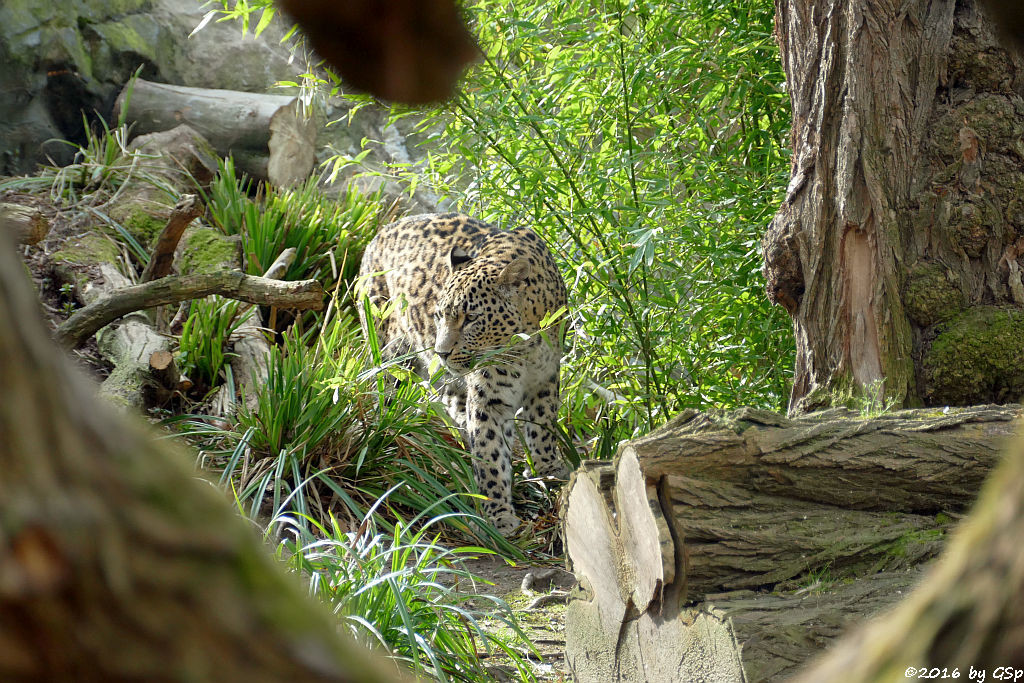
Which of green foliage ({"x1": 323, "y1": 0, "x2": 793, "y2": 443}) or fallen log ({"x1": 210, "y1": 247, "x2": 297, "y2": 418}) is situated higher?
green foliage ({"x1": 323, "y1": 0, "x2": 793, "y2": 443})

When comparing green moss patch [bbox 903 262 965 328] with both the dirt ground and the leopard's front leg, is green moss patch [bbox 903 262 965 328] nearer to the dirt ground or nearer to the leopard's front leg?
the dirt ground

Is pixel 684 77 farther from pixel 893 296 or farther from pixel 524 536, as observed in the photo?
pixel 524 536

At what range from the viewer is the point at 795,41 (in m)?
3.67

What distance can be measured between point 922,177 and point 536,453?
3001mm

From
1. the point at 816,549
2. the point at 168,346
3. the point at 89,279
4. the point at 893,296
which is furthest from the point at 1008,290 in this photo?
the point at 89,279

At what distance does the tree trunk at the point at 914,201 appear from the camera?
3.39m

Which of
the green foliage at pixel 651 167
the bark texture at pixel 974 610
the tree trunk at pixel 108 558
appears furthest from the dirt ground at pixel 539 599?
the tree trunk at pixel 108 558

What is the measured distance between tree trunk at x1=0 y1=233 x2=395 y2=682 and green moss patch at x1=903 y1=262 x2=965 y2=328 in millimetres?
3425

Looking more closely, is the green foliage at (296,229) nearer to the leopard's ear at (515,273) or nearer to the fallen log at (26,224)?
the leopard's ear at (515,273)

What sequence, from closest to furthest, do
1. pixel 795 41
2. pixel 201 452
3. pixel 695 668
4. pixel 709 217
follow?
pixel 695 668
pixel 795 41
pixel 709 217
pixel 201 452

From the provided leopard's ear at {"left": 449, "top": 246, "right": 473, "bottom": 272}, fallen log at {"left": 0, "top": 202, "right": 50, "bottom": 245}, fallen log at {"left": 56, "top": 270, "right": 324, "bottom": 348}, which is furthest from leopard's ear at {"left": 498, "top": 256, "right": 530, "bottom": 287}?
fallen log at {"left": 0, "top": 202, "right": 50, "bottom": 245}

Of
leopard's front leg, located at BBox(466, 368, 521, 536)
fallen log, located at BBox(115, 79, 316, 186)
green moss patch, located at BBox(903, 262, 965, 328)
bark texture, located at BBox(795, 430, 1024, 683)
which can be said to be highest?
fallen log, located at BBox(115, 79, 316, 186)

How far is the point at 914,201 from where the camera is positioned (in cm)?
346

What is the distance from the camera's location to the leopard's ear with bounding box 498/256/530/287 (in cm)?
539
